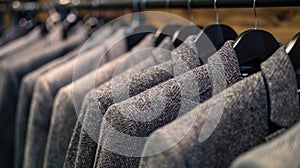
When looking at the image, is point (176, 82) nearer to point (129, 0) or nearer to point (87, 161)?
point (87, 161)

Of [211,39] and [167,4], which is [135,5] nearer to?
[167,4]

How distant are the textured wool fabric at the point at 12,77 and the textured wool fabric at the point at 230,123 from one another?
0.56 meters

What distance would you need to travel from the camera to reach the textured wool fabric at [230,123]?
1.17 feet

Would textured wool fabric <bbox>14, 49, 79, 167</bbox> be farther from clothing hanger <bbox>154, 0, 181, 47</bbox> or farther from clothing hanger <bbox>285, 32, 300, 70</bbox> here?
clothing hanger <bbox>285, 32, 300, 70</bbox>

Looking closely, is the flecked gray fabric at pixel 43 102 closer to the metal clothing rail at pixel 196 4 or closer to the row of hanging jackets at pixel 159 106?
the row of hanging jackets at pixel 159 106

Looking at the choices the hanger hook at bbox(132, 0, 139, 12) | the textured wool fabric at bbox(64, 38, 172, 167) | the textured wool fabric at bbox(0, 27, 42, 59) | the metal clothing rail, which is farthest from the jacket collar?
the textured wool fabric at bbox(0, 27, 42, 59)

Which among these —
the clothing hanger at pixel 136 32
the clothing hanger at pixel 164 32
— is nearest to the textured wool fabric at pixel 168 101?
the clothing hanger at pixel 164 32

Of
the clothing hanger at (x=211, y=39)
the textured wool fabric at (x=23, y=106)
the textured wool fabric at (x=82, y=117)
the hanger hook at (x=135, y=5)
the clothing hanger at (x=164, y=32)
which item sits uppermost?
the clothing hanger at (x=211, y=39)

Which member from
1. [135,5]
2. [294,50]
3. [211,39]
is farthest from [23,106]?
[294,50]

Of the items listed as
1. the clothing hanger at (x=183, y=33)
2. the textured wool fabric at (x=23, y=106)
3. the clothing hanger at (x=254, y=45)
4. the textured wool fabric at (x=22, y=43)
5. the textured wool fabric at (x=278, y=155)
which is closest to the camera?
Answer: the textured wool fabric at (x=278, y=155)

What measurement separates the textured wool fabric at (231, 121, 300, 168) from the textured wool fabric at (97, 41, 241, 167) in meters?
0.14

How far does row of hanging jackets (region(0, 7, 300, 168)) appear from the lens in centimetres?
36

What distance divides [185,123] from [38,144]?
0.46m

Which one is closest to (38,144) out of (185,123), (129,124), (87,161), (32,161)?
(32,161)
